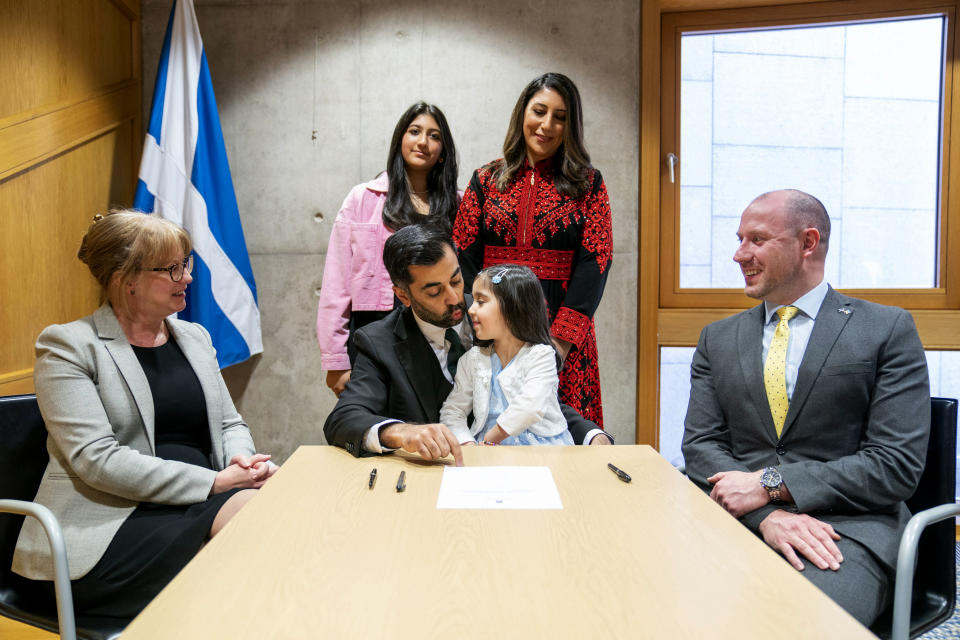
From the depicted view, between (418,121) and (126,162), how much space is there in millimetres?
1645

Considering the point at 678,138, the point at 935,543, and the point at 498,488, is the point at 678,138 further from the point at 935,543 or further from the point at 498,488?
the point at 498,488

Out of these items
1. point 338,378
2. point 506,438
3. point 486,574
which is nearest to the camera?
point 486,574

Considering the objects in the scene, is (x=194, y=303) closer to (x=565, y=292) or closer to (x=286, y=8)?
(x=286, y=8)

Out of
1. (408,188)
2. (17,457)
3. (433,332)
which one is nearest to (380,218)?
(408,188)

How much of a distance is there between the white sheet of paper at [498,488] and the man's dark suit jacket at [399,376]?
→ 422 millimetres

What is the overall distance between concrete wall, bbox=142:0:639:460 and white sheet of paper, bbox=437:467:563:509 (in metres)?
2.06

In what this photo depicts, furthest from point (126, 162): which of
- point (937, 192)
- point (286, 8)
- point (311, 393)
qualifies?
point (937, 192)

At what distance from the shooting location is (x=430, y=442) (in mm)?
1532

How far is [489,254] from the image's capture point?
2.48 meters

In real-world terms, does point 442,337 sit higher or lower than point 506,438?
higher

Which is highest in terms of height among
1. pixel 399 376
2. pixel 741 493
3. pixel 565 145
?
pixel 565 145

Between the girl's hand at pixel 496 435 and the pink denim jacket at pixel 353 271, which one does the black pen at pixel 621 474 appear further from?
the pink denim jacket at pixel 353 271

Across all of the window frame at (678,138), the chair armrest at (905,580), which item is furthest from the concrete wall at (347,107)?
the chair armrest at (905,580)

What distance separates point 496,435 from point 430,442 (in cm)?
33
